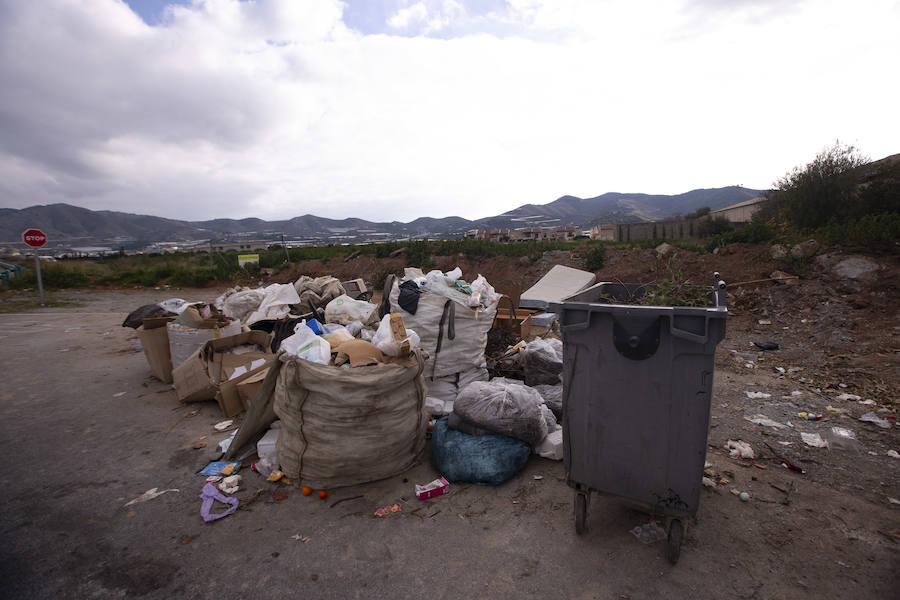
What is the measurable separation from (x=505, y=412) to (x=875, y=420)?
3068 millimetres

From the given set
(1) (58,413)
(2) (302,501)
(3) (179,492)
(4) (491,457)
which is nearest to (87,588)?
(3) (179,492)

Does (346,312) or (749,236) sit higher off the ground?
(749,236)

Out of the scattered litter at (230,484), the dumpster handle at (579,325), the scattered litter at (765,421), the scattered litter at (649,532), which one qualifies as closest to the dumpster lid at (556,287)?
the scattered litter at (765,421)

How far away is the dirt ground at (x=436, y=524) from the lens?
1.86m

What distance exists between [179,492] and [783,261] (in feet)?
32.8

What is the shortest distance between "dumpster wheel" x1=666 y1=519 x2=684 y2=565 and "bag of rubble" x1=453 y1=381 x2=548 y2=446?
0.97 metres

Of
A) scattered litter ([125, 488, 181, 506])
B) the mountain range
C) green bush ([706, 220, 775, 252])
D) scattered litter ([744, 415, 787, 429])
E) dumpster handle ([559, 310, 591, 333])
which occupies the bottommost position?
scattered litter ([125, 488, 181, 506])

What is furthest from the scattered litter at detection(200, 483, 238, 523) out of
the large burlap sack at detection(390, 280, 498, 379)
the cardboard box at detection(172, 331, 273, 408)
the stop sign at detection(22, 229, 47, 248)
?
the stop sign at detection(22, 229, 47, 248)

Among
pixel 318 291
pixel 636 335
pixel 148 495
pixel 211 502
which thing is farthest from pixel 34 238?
pixel 636 335

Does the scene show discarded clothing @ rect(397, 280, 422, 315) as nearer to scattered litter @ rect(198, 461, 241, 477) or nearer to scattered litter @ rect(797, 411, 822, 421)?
scattered litter @ rect(198, 461, 241, 477)

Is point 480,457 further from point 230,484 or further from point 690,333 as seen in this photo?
point 230,484

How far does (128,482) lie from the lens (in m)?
2.80

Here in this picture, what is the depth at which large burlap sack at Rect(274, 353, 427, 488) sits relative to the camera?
8.18 ft

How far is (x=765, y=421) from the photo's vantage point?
3.38 metres
